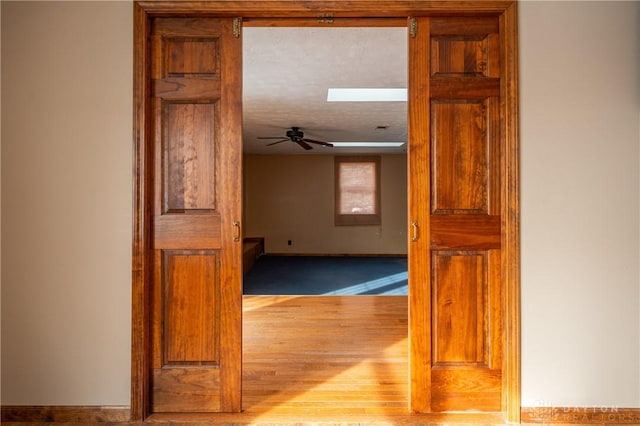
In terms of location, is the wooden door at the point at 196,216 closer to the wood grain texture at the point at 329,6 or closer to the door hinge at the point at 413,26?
the wood grain texture at the point at 329,6

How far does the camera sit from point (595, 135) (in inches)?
76.2

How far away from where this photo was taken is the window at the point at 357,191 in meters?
9.49

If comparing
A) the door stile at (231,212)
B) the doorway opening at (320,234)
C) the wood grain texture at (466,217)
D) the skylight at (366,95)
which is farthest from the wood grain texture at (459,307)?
the skylight at (366,95)

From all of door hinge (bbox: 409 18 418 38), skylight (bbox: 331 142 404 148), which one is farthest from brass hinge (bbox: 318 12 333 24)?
skylight (bbox: 331 142 404 148)

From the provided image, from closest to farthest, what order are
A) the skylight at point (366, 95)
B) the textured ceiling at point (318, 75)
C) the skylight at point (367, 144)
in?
the textured ceiling at point (318, 75) → the skylight at point (366, 95) → the skylight at point (367, 144)

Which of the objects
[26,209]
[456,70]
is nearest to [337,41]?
[456,70]

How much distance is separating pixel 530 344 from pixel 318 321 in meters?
2.15

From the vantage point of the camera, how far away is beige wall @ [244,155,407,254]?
9.59 m

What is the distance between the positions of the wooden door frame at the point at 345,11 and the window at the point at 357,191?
7545 mm

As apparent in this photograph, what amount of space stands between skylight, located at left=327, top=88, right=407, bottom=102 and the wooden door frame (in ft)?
8.52

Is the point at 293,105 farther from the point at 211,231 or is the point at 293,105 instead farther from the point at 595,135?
the point at 595,135

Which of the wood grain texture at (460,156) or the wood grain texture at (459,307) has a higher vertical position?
the wood grain texture at (460,156)

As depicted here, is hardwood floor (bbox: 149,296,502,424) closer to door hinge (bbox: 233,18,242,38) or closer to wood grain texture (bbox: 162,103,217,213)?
wood grain texture (bbox: 162,103,217,213)

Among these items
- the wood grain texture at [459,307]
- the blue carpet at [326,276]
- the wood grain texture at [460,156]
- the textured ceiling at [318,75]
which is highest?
the textured ceiling at [318,75]
